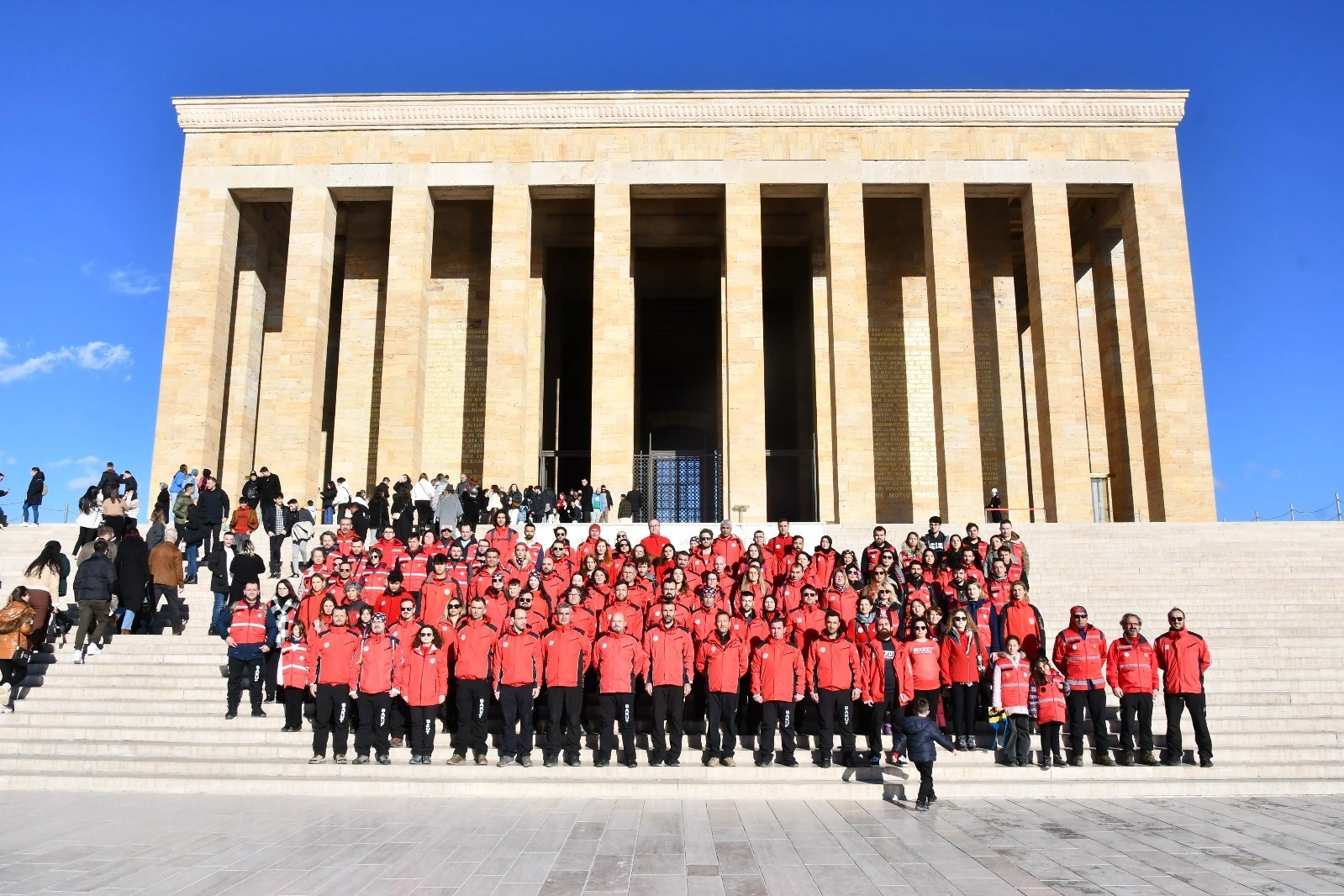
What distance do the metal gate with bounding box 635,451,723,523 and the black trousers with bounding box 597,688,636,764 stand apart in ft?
48.3

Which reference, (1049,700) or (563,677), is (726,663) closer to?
(563,677)

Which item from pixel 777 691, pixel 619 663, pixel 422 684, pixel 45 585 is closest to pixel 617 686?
pixel 619 663

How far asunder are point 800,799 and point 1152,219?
19571 mm

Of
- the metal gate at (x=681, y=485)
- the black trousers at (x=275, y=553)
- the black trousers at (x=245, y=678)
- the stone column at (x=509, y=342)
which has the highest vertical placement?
the stone column at (x=509, y=342)

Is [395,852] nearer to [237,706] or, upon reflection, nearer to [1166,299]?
[237,706]

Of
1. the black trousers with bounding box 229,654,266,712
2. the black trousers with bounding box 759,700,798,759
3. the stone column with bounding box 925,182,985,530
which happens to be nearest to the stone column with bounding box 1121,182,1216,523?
the stone column with bounding box 925,182,985,530

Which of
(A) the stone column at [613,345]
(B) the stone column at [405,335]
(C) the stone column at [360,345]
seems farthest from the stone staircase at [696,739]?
(A) the stone column at [613,345]

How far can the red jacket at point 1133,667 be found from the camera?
8.73 metres

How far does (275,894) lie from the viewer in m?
5.14

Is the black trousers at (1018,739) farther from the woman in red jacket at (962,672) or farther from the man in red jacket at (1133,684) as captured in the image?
the man in red jacket at (1133,684)

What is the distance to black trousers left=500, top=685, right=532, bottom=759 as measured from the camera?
8.65 m

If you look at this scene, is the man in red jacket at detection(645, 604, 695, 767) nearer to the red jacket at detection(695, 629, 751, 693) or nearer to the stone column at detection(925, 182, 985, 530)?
the red jacket at detection(695, 629, 751, 693)

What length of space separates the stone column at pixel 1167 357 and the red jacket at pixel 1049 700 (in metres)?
14.1

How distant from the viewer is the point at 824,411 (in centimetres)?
2223
